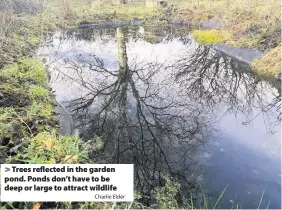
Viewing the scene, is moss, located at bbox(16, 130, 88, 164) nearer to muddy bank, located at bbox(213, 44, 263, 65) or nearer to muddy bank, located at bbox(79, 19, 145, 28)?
muddy bank, located at bbox(213, 44, 263, 65)

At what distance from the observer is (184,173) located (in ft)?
14.4

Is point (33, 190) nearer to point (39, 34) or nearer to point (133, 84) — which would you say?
point (133, 84)

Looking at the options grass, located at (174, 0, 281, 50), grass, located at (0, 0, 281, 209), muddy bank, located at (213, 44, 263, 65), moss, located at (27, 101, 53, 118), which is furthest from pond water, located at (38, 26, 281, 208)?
grass, located at (174, 0, 281, 50)

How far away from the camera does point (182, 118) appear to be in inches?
230

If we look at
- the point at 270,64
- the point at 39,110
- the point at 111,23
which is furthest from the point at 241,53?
the point at 111,23

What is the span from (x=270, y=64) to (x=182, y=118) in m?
3.67

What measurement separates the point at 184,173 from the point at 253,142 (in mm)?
1546


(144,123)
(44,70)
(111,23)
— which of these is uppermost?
(111,23)

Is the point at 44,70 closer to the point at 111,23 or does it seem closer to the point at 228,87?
the point at 228,87

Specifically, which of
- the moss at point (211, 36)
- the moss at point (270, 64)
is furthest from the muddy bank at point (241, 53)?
the moss at point (211, 36)

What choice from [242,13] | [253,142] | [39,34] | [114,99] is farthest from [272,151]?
[39,34]

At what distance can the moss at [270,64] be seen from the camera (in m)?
7.97

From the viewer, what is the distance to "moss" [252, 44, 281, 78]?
314 inches

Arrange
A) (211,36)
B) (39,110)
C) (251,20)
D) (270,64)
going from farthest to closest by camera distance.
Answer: (211,36)
(251,20)
(270,64)
(39,110)
